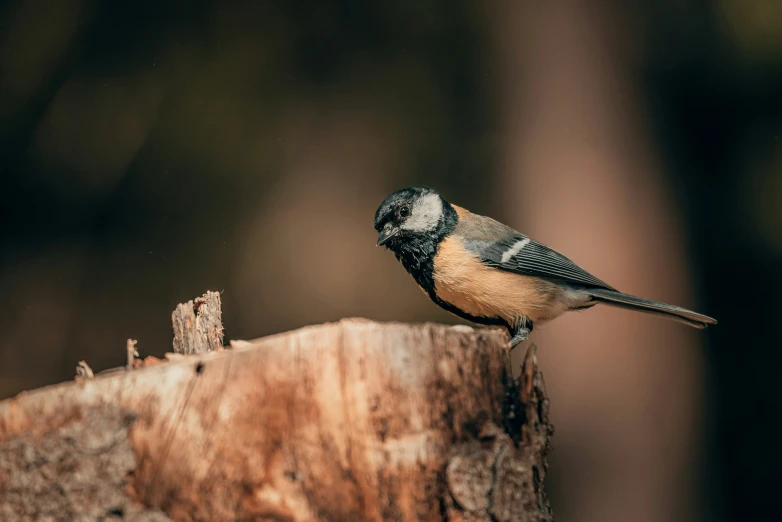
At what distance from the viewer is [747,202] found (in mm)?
5930

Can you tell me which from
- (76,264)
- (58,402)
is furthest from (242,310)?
(58,402)

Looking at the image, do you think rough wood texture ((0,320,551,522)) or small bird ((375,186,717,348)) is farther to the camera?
small bird ((375,186,717,348))

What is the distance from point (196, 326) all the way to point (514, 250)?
1630mm

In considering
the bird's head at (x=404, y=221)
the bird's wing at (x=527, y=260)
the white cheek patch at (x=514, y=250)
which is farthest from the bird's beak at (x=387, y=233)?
the white cheek patch at (x=514, y=250)

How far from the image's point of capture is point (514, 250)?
3.87 m

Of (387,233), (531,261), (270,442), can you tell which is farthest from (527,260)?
(270,442)

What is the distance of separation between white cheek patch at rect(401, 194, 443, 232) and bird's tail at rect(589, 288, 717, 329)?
84 cm

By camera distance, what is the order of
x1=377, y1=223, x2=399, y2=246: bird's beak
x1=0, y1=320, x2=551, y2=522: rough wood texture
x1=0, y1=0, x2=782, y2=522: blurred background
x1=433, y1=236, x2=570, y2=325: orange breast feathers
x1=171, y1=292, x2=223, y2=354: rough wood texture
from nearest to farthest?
x1=0, y1=320, x2=551, y2=522: rough wood texture → x1=171, y1=292, x2=223, y2=354: rough wood texture → x1=433, y1=236, x2=570, y2=325: orange breast feathers → x1=377, y1=223, x2=399, y2=246: bird's beak → x1=0, y1=0, x2=782, y2=522: blurred background

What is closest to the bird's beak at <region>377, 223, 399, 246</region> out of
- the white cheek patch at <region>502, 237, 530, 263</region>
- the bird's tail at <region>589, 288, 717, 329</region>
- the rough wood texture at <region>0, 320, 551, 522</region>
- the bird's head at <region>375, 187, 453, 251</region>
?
the bird's head at <region>375, 187, 453, 251</region>

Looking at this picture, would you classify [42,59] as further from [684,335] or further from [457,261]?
[684,335]

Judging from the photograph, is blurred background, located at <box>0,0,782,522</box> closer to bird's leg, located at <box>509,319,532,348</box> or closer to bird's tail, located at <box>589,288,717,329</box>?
bird's tail, located at <box>589,288,717,329</box>

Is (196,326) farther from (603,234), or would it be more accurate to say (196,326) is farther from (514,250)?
(603,234)

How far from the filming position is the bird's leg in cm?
369

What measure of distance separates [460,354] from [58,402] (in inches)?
38.2
